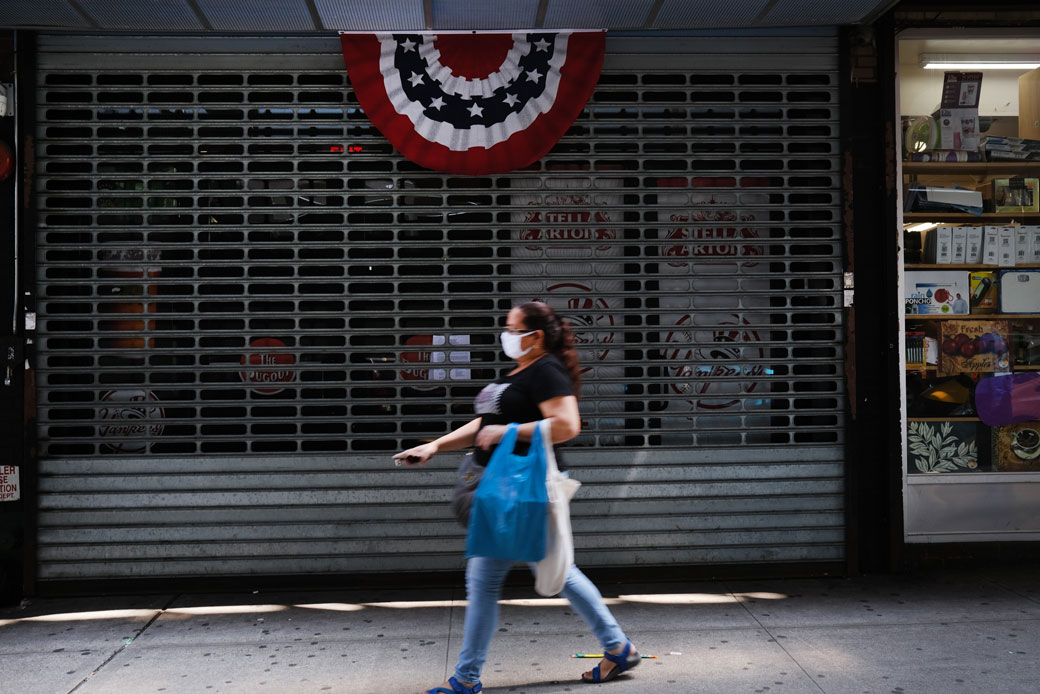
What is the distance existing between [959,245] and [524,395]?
13.6ft

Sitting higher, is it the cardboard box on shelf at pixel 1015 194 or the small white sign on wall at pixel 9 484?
the cardboard box on shelf at pixel 1015 194

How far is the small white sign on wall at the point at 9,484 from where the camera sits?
6.20 m

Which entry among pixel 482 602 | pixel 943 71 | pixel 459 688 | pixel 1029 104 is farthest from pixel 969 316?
pixel 459 688

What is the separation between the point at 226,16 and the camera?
5.94m

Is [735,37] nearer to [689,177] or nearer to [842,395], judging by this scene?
[689,177]

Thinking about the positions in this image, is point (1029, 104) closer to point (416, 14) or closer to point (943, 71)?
point (943, 71)

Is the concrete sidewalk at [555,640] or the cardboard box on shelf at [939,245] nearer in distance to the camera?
the concrete sidewalk at [555,640]

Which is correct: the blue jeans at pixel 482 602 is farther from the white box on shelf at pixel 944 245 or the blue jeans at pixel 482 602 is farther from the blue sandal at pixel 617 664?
the white box on shelf at pixel 944 245

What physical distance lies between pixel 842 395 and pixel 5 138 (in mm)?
5863

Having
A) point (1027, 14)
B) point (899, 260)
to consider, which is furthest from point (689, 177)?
point (1027, 14)

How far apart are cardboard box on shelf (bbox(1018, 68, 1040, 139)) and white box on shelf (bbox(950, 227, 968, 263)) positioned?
87 centimetres

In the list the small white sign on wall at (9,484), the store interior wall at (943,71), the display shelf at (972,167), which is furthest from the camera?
the display shelf at (972,167)

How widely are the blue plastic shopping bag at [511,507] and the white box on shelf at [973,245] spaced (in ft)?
14.1

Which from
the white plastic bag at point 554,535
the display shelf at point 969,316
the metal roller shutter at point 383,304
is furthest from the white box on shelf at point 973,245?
the white plastic bag at point 554,535
